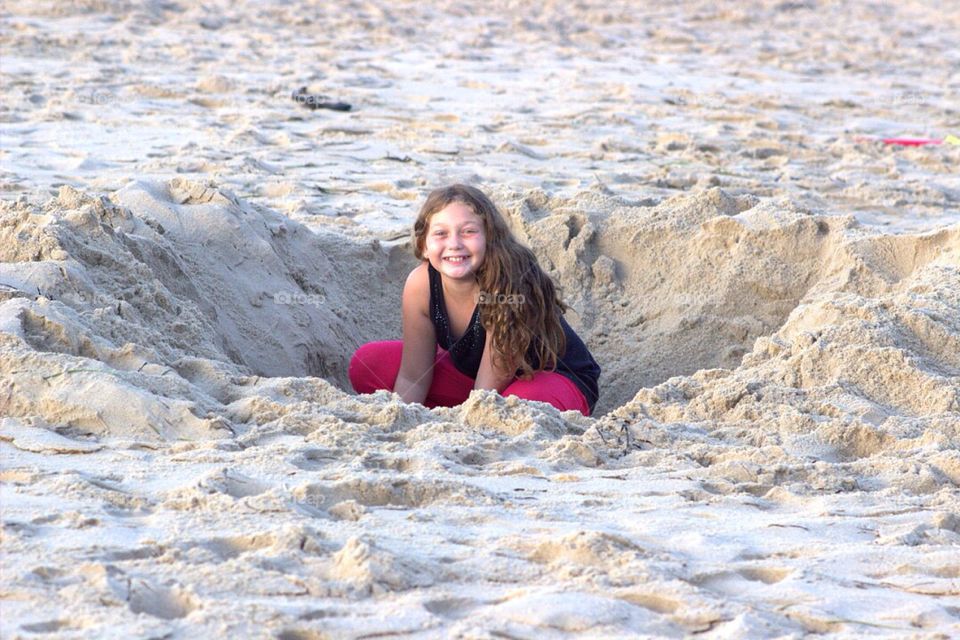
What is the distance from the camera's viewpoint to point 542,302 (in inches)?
141

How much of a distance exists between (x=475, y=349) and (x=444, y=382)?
6.8 inches

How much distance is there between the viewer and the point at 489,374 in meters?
3.56

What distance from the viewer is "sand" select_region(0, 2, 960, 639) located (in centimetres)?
197

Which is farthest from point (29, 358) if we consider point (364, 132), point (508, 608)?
point (364, 132)

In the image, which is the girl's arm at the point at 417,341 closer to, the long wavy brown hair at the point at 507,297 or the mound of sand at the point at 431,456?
the long wavy brown hair at the point at 507,297

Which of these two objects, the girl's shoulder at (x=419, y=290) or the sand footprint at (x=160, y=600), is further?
the girl's shoulder at (x=419, y=290)

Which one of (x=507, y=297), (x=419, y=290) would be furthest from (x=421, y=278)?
(x=507, y=297)

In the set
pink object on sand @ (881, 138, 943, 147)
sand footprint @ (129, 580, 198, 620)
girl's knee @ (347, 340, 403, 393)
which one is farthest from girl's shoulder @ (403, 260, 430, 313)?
pink object on sand @ (881, 138, 943, 147)

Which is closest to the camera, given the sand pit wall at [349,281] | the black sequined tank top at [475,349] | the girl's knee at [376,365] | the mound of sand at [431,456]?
the mound of sand at [431,456]

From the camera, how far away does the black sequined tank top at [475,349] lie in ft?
11.9

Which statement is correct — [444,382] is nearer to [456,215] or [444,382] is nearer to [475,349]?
[475,349]

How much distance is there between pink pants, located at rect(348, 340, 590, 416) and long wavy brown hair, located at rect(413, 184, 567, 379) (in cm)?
6

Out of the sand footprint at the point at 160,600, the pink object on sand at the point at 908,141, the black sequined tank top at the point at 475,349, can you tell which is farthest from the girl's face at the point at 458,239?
the pink object on sand at the point at 908,141

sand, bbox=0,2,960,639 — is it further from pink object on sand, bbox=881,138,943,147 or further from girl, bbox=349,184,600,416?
girl, bbox=349,184,600,416
